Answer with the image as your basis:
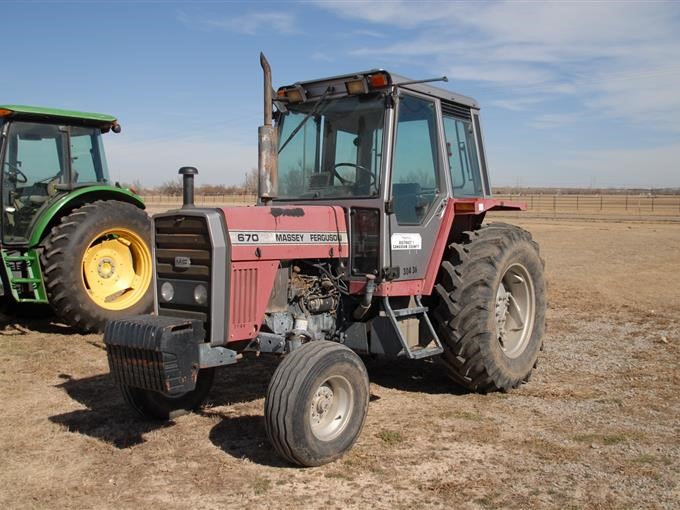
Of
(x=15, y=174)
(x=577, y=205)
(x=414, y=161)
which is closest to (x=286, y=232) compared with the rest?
(x=414, y=161)

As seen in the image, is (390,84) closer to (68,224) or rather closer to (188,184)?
(188,184)

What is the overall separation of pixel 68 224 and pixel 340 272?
4414 millimetres

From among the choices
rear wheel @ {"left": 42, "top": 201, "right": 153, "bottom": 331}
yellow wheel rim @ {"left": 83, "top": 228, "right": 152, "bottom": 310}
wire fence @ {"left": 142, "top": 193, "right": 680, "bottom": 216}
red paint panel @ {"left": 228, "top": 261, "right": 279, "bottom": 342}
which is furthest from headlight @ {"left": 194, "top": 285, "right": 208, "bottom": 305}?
wire fence @ {"left": 142, "top": 193, "right": 680, "bottom": 216}

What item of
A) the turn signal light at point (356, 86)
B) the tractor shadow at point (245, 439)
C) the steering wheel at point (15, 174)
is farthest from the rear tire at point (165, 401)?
the steering wheel at point (15, 174)

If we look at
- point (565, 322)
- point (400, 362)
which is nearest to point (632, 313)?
point (565, 322)

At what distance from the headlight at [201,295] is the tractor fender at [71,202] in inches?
178

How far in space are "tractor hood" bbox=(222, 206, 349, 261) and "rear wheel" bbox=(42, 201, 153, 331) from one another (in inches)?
166

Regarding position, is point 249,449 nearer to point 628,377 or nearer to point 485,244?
point 485,244

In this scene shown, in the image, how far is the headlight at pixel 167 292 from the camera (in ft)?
15.7

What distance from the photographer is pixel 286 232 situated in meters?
Answer: 5.03

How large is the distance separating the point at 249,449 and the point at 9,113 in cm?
594

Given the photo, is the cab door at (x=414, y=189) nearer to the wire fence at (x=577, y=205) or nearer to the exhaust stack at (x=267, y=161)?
the exhaust stack at (x=267, y=161)

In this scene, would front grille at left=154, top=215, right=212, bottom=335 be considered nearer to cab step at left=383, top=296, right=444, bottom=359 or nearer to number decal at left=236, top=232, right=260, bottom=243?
number decal at left=236, top=232, right=260, bottom=243

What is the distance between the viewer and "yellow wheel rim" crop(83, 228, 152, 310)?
8.80m
